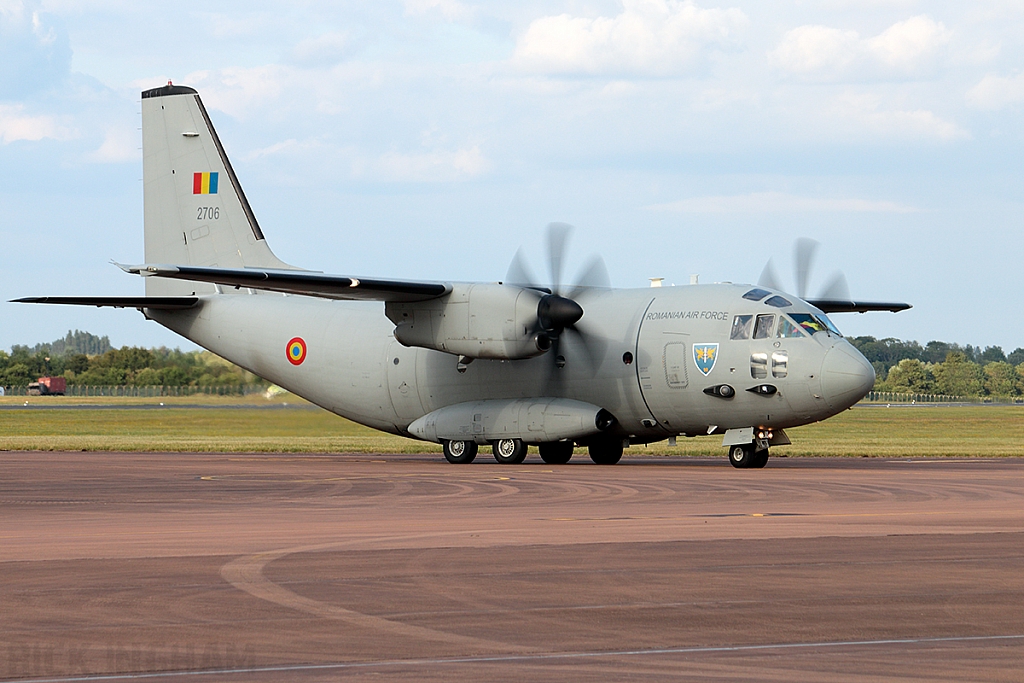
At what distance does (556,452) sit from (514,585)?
906 inches

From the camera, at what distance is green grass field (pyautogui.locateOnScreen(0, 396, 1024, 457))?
41531 millimetres

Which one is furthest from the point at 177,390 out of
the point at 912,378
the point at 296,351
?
the point at 912,378

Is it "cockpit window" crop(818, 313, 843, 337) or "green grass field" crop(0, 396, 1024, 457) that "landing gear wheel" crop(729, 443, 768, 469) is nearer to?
"cockpit window" crop(818, 313, 843, 337)

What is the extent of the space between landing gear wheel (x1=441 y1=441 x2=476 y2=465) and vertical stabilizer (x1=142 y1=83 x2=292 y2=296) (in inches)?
355

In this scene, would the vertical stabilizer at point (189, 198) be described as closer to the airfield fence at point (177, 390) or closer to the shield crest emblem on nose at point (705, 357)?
the airfield fence at point (177, 390)

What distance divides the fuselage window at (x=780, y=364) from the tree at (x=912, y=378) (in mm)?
118771

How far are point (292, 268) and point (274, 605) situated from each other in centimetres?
2992

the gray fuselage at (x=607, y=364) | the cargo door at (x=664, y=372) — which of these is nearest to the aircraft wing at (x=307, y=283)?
the gray fuselage at (x=607, y=364)

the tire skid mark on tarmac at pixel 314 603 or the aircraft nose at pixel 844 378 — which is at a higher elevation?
the aircraft nose at pixel 844 378

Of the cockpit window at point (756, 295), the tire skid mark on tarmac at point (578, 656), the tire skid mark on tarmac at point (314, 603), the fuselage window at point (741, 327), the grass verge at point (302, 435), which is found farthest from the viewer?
the grass verge at point (302, 435)

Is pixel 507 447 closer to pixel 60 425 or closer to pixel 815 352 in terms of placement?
pixel 815 352

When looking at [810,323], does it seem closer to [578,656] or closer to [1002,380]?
[578,656]

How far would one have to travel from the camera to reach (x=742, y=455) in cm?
3141

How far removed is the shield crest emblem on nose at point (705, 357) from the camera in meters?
31.0
